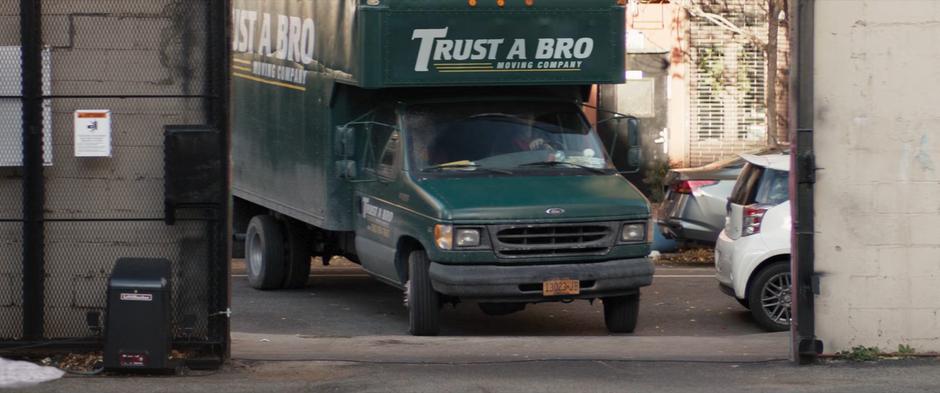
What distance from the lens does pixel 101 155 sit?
924 cm

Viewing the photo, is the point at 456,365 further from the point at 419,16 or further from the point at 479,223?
the point at 419,16

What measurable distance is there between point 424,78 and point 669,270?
21.1 feet

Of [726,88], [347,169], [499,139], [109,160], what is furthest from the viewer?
[726,88]

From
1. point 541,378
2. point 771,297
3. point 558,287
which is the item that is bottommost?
point 541,378

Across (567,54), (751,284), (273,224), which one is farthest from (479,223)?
(273,224)

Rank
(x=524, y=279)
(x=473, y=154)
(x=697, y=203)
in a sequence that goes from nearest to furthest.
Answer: (x=524, y=279) → (x=473, y=154) → (x=697, y=203)

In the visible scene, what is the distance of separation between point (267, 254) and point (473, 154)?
3.87 meters

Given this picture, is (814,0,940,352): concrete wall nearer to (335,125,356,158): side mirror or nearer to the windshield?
the windshield

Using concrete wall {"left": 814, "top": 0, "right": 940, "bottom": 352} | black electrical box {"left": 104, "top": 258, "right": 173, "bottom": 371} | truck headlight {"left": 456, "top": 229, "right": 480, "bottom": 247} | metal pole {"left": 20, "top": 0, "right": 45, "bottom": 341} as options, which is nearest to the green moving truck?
truck headlight {"left": 456, "top": 229, "right": 480, "bottom": 247}

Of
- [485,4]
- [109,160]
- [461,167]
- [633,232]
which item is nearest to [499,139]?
[461,167]

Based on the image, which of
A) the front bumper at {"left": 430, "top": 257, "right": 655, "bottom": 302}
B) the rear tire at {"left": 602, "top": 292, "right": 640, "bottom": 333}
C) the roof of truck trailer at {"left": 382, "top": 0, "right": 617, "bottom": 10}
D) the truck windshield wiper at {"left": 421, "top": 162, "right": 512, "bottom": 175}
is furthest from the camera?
the rear tire at {"left": 602, "top": 292, "right": 640, "bottom": 333}

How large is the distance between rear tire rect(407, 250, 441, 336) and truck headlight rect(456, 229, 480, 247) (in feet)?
1.62

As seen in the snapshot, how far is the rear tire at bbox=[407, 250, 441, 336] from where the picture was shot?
1213 centimetres

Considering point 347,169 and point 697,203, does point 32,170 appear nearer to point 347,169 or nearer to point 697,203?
point 347,169
